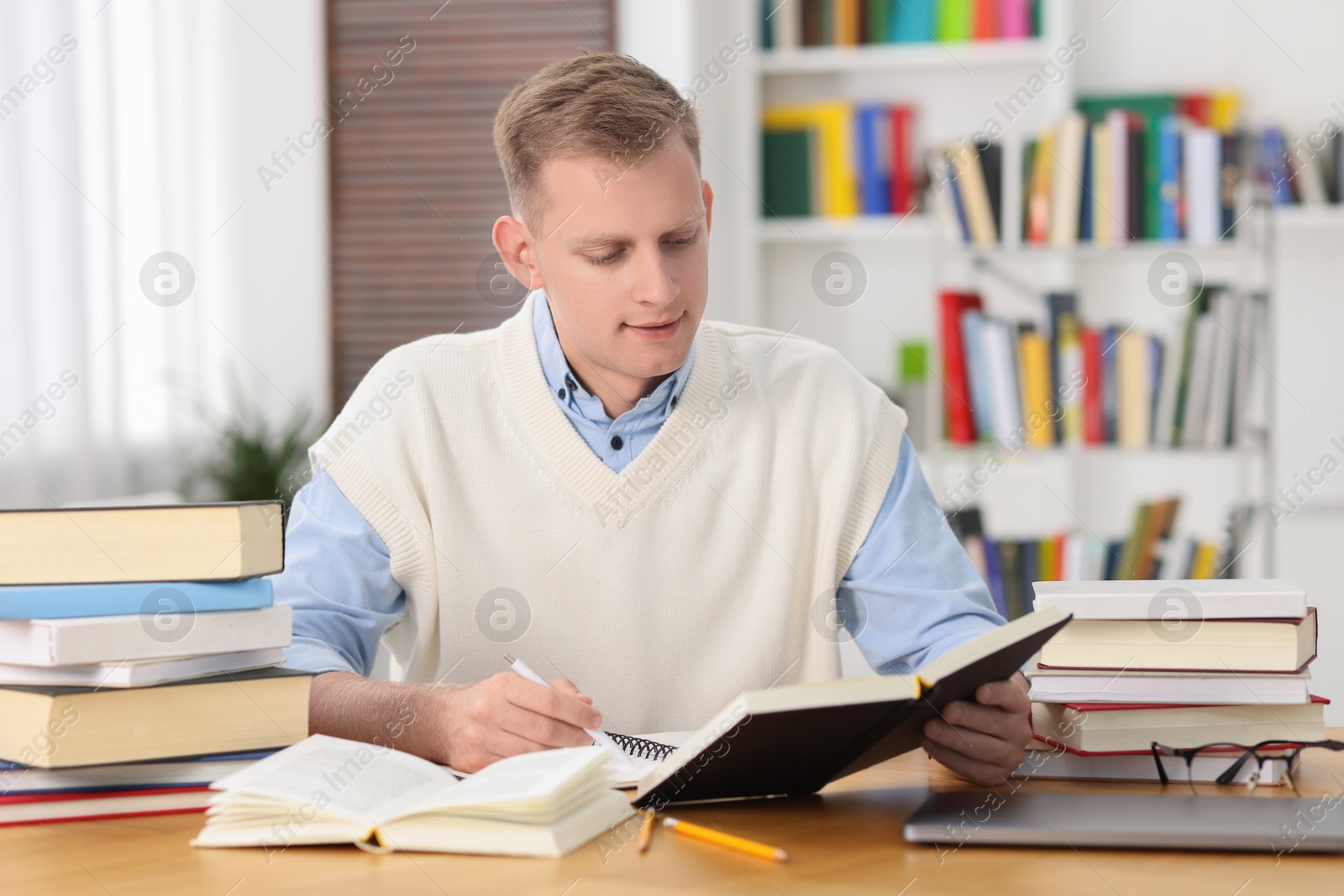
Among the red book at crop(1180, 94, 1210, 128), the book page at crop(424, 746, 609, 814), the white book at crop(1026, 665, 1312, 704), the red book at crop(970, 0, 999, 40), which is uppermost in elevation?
the red book at crop(970, 0, 999, 40)

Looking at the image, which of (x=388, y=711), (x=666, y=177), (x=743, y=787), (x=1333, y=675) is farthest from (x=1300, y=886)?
(x=1333, y=675)

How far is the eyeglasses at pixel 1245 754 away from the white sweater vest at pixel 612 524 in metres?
0.50

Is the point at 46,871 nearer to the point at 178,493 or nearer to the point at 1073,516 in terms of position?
the point at 178,493

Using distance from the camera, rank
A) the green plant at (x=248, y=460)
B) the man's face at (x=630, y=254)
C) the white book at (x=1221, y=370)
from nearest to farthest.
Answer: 1. the man's face at (x=630, y=254)
2. the white book at (x=1221, y=370)
3. the green plant at (x=248, y=460)

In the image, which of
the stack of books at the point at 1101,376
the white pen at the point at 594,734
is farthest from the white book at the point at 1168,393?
the white pen at the point at 594,734

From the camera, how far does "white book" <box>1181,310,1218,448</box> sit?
2.97 meters

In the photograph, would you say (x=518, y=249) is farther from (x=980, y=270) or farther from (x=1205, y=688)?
(x=980, y=270)

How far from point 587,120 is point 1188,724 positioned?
2.85ft

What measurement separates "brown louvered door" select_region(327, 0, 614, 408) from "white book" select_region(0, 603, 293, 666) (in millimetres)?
2718

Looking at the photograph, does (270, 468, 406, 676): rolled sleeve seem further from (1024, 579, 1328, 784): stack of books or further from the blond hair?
(1024, 579, 1328, 784): stack of books

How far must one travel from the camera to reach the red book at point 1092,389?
3.09 m

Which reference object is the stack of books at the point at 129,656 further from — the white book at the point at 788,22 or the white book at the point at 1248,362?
the white book at the point at 788,22

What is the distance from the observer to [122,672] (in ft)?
3.35

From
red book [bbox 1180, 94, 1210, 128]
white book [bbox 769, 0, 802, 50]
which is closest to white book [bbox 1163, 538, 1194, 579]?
red book [bbox 1180, 94, 1210, 128]
